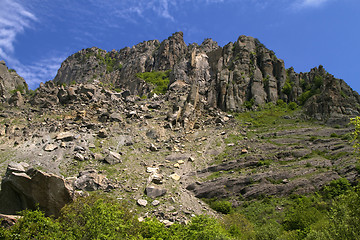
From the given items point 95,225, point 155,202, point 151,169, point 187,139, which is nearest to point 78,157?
point 151,169

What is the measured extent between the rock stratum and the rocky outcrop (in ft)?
0.37

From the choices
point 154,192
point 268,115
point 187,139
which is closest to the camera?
point 154,192

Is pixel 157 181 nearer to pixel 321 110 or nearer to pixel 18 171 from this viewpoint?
pixel 18 171

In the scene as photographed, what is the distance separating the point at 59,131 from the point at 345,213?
5258 centimetres

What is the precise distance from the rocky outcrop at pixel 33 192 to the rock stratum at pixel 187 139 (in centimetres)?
11

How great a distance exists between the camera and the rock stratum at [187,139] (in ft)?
127

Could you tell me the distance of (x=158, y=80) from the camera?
116 meters

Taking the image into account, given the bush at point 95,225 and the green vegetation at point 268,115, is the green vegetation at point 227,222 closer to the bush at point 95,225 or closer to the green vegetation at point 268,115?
the bush at point 95,225

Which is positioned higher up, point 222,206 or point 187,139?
point 187,139

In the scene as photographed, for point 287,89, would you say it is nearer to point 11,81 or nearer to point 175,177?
point 175,177

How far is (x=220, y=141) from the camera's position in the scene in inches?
2286

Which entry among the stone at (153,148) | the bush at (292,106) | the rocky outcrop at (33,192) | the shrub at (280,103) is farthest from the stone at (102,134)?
the bush at (292,106)

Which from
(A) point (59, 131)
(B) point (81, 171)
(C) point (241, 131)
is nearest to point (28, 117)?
(A) point (59, 131)

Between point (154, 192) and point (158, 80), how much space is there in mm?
82543
